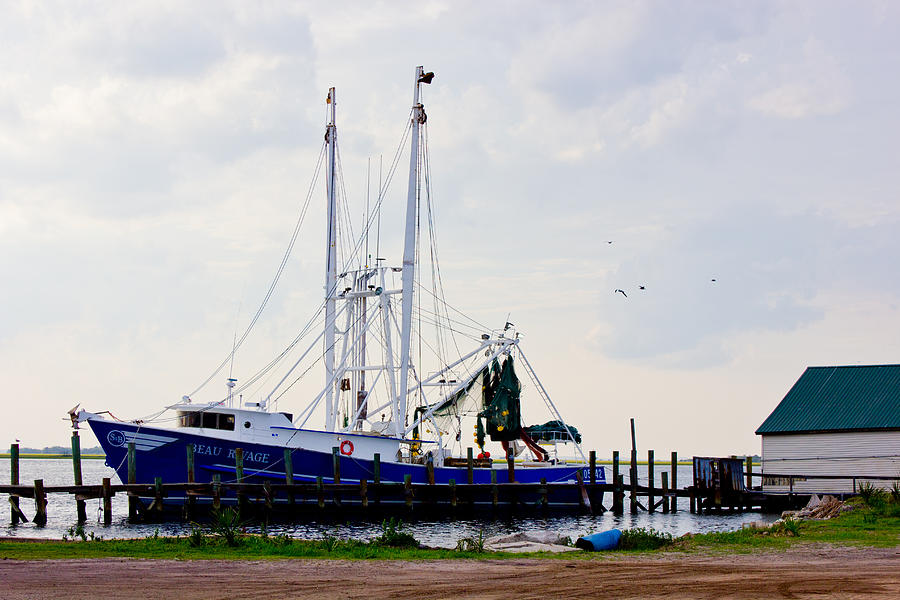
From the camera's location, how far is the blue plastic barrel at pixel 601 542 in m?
19.0

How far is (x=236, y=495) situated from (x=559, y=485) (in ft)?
45.5

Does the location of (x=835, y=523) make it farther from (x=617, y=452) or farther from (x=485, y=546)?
(x=617, y=452)

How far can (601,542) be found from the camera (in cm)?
1911

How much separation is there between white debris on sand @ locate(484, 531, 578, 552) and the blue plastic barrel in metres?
0.21

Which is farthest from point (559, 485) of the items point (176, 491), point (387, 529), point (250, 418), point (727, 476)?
point (387, 529)

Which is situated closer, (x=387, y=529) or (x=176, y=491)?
(x=387, y=529)

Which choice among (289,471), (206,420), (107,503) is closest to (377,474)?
(289,471)

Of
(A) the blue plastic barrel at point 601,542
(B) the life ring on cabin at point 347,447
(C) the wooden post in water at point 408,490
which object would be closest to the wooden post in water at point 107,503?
(B) the life ring on cabin at point 347,447

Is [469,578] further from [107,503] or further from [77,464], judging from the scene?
[77,464]

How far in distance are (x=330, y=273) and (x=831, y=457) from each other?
877 inches

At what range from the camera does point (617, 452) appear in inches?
1629

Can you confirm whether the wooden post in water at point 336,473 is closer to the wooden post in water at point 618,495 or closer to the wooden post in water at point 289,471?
the wooden post in water at point 289,471

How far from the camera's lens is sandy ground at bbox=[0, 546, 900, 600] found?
1255 centimetres

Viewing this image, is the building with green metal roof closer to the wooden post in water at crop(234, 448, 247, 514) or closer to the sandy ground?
the wooden post in water at crop(234, 448, 247, 514)
